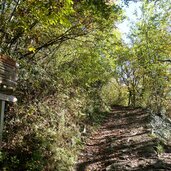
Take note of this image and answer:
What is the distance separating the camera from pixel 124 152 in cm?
986

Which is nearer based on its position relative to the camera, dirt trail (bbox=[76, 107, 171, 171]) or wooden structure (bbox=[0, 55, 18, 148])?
wooden structure (bbox=[0, 55, 18, 148])

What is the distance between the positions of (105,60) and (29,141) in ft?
27.4

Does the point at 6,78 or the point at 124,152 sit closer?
the point at 6,78

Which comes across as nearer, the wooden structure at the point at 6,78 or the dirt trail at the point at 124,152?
the wooden structure at the point at 6,78

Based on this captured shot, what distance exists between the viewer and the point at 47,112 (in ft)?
31.3

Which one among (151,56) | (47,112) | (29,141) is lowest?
(29,141)

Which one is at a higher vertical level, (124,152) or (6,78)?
(6,78)

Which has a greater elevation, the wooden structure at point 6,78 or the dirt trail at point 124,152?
the wooden structure at point 6,78

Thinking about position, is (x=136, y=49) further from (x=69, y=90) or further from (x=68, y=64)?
(x=69, y=90)

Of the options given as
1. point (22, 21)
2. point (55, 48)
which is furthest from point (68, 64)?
point (22, 21)

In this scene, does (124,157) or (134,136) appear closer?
(124,157)

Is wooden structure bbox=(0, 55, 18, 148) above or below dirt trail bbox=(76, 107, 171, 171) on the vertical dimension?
above

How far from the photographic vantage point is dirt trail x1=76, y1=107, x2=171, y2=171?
8508 mm

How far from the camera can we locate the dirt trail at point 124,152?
851cm
